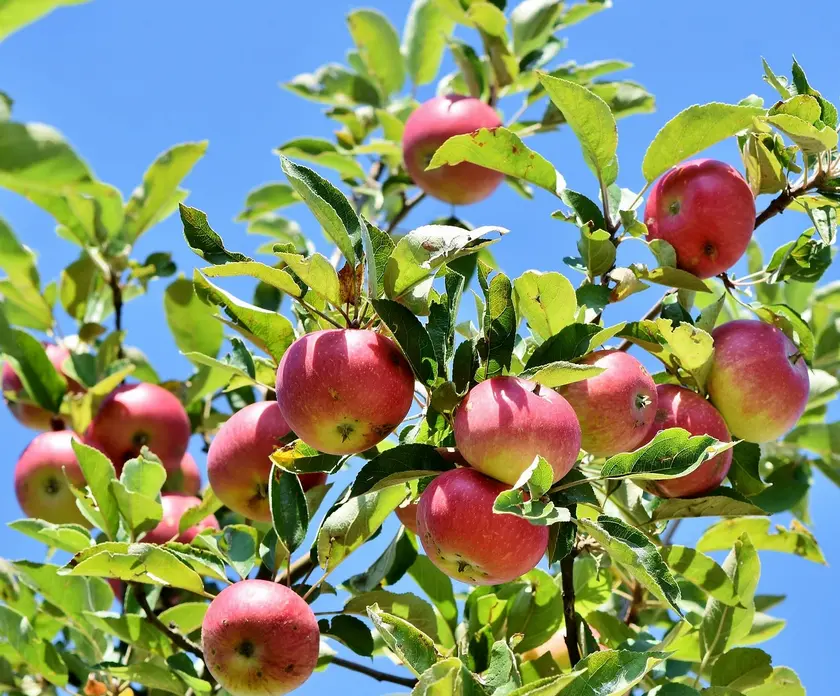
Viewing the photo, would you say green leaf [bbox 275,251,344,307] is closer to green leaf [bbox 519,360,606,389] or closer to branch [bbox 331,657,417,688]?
green leaf [bbox 519,360,606,389]

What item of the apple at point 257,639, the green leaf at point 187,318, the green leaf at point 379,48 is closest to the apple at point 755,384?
the apple at point 257,639

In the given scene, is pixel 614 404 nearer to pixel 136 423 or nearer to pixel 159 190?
pixel 136 423

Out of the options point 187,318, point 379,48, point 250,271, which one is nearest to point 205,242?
point 250,271

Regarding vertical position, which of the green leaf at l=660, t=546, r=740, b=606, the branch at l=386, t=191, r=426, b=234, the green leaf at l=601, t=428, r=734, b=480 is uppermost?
the branch at l=386, t=191, r=426, b=234

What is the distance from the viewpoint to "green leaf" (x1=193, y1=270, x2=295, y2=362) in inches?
75.7

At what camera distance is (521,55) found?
336cm

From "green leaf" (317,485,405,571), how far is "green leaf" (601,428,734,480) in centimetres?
45

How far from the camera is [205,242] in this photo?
178cm

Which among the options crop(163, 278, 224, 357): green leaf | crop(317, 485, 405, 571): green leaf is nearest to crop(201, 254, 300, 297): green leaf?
crop(317, 485, 405, 571): green leaf

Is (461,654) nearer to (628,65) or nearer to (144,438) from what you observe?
(144,438)

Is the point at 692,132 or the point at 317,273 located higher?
the point at 692,132

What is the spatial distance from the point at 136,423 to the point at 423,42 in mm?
1880

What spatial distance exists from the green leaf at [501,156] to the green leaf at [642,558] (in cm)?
76

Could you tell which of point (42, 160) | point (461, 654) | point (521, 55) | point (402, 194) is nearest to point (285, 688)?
point (461, 654)
